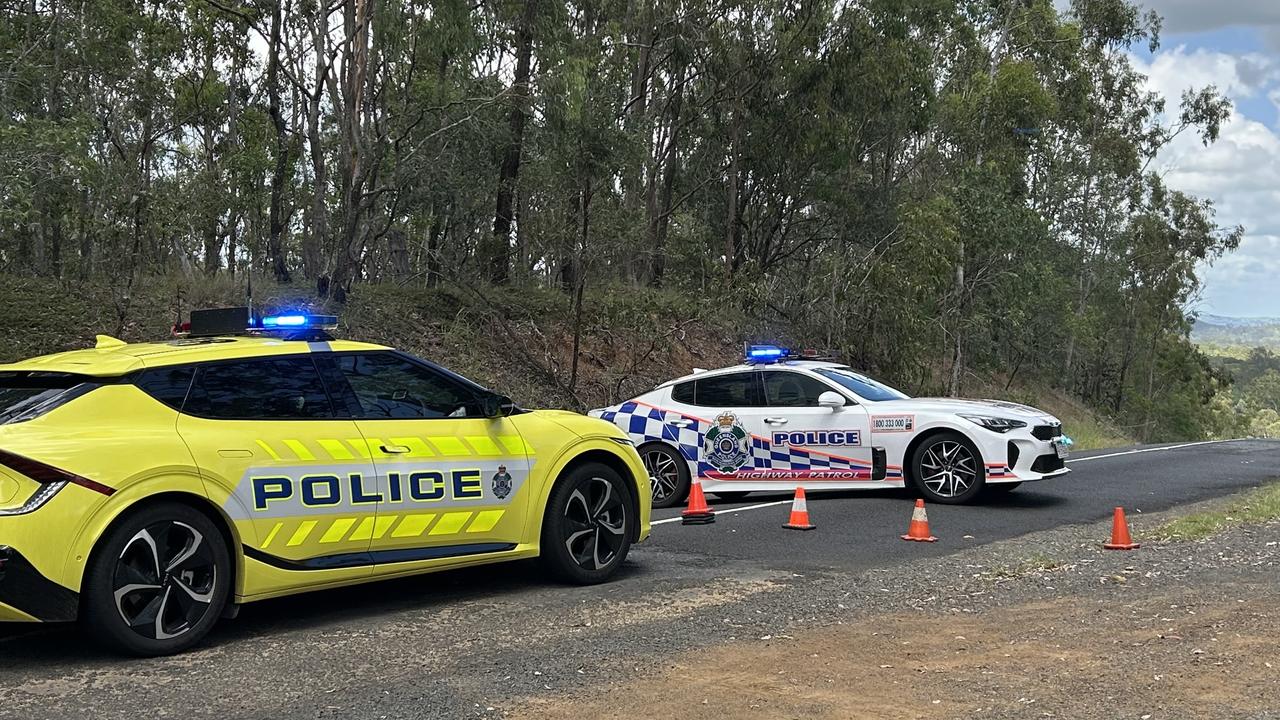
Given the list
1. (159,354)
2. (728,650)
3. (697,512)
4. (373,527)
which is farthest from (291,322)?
(697,512)

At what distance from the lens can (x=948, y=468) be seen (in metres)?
11.2

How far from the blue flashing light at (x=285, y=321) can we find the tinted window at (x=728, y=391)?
6069mm

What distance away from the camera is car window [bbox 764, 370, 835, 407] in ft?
39.1

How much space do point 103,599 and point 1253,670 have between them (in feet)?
16.7

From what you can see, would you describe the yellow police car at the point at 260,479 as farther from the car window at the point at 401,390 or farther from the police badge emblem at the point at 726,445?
the police badge emblem at the point at 726,445

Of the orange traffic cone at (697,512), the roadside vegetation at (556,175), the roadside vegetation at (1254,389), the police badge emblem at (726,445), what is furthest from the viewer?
the roadside vegetation at (1254,389)

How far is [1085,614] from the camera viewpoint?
239 inches

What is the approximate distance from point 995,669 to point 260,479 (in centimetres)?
368

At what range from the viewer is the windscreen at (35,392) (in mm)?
5320

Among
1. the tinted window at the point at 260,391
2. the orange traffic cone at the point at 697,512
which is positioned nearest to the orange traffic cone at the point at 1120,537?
the orange traffic cone at the point at 697,512

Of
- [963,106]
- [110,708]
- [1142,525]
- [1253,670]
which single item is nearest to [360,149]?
[1142,525]

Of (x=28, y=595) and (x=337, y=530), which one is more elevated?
(x=337, y=530)

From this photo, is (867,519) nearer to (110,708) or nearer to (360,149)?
(110,708)

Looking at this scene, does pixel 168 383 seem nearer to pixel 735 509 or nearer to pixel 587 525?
pixel 587 525
